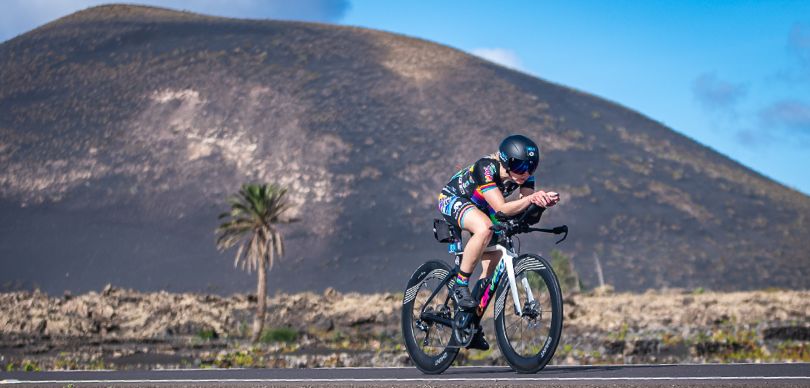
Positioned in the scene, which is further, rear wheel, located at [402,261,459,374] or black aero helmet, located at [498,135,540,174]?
rear wheel, located at [402,261,459,374]

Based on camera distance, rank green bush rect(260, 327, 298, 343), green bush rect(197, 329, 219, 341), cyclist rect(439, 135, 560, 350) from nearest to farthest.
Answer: cyclist rect(439, 135, 560, 350) < green bush rect(260, 327, 298, 343) < green bush rect(197, 329, 219, 341)

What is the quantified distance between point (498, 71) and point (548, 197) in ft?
623

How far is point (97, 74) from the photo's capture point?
179625 millimetres

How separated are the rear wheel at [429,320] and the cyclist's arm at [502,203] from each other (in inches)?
48.1

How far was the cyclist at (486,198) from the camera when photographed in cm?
1066

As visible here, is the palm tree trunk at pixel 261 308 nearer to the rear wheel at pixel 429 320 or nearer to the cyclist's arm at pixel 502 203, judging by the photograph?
the rear wheel at pixel 429 320

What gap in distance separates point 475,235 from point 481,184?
514 millimetres

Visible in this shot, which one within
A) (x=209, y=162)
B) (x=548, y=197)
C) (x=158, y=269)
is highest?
(x=209, y=162)

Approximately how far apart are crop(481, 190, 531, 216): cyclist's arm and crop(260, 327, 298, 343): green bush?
62.7 metres

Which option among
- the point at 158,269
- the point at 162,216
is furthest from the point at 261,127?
the point at 158,269

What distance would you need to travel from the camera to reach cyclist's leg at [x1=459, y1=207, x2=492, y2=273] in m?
11.1

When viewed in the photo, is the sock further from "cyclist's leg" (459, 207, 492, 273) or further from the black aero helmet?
the black aero helmet

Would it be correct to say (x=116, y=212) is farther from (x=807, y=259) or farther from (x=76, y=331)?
(x=807, y=259)

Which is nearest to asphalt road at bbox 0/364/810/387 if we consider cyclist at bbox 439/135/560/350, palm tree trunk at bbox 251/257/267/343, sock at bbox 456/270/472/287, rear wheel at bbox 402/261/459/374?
rear wheel at bbox 402/261/459/374
